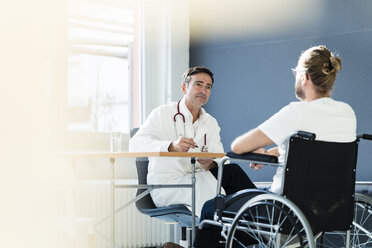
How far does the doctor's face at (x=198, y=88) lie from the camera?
11.4 feet

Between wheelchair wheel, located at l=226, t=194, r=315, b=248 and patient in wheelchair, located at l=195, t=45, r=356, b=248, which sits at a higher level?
patient in wheelchair, located at l=195, t=45, r=356, b=248

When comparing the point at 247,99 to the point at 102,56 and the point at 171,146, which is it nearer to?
the point at 102,56

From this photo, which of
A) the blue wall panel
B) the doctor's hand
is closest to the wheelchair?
the doctor's hand

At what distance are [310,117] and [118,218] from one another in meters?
2.46

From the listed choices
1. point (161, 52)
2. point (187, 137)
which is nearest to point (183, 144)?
point (187, 137)

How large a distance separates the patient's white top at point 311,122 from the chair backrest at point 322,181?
0.16ft

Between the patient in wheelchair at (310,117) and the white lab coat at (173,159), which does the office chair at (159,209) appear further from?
the patient in wheelchair at (310,117)

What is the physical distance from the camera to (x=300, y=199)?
2.11 m

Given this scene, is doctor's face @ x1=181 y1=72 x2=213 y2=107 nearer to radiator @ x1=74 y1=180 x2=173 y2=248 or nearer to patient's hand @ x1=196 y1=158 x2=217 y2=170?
patient's hand @ x1=196 y1=158 x2=217 y2=170

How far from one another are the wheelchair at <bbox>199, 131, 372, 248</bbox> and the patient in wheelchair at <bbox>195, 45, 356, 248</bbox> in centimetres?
5

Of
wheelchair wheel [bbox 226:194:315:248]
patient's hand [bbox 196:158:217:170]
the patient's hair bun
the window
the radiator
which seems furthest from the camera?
the window

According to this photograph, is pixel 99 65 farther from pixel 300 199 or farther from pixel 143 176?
pixel 300 199

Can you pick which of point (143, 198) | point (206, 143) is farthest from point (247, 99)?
point (143, 198)

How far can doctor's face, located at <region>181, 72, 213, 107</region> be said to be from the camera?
346cm
